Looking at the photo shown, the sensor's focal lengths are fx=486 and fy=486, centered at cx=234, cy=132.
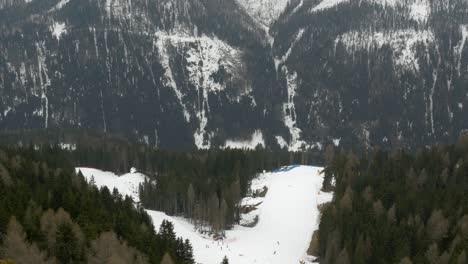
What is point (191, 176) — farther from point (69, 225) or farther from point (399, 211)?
point (69, 225)

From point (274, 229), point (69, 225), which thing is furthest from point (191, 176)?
point (69, 225)

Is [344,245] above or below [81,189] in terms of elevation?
below

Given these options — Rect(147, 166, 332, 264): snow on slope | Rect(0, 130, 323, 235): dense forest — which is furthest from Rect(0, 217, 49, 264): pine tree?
Rect(0, 130, 323, 235): dense forest

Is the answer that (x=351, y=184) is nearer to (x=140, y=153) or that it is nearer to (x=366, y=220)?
(x=366, y=220)

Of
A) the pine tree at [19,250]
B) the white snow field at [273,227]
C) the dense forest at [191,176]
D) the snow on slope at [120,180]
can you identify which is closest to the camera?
the pine tree at [19,250]

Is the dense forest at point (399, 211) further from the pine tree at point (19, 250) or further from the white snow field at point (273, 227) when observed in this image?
the pine tree at point (19, 250)

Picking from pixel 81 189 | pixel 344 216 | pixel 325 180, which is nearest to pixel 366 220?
pixel 344 216

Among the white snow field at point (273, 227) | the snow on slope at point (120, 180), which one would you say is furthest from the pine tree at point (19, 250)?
the snow on slope at point (120, 180)
